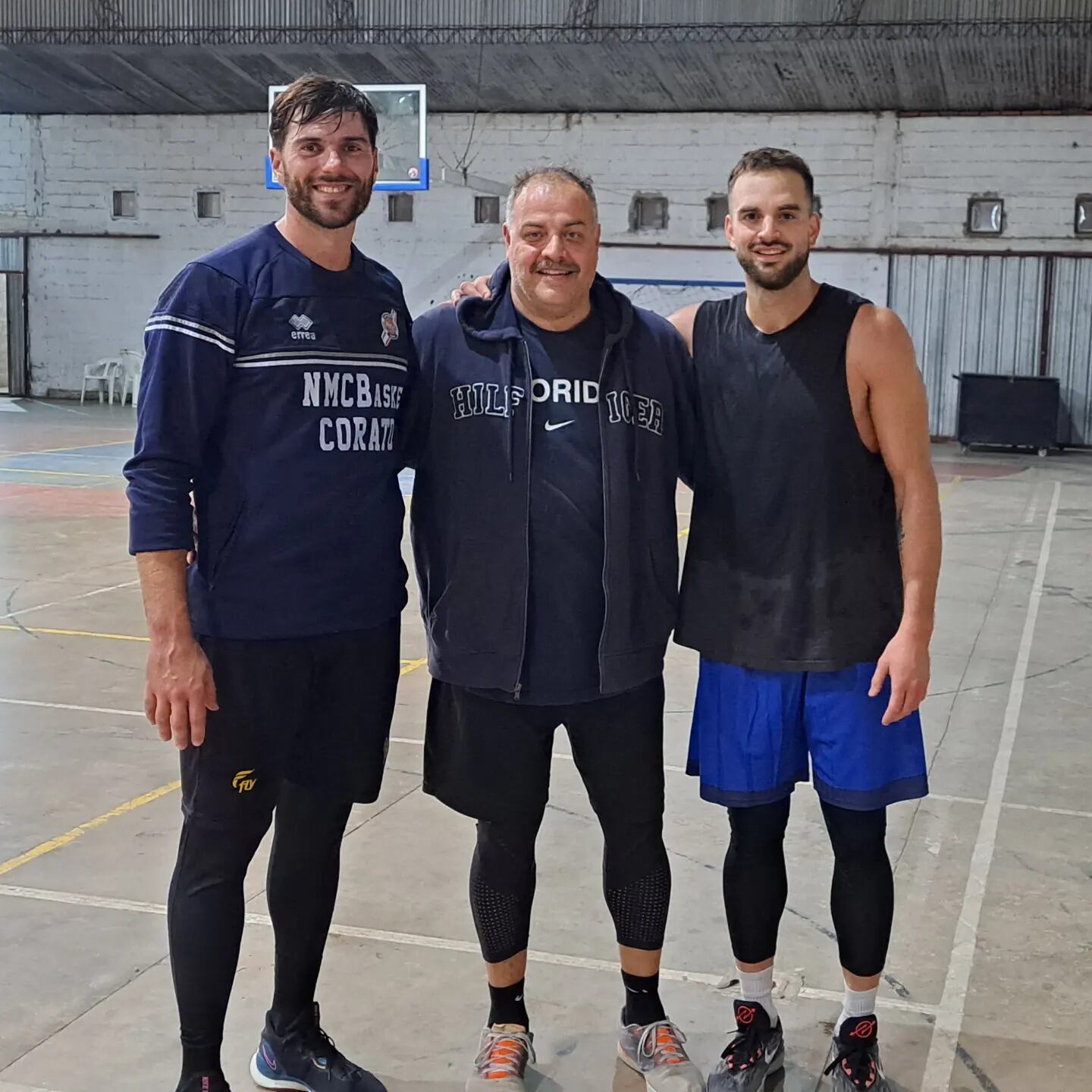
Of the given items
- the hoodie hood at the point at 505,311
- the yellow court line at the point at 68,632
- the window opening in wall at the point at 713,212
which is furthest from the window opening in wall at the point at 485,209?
the hoodie hood at the point at 505,311

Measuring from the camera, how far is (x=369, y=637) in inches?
111

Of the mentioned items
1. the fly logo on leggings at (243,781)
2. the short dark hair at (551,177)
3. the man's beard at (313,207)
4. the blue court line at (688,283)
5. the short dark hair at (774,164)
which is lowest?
the fly logo on leggings at (243,781)

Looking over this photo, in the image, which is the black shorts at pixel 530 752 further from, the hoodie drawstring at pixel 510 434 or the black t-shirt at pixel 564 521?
the hoodie drawstring at pixel 510 434

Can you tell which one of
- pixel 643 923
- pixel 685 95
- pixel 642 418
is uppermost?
pixel 685 95

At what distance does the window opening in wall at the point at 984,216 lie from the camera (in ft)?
65.8

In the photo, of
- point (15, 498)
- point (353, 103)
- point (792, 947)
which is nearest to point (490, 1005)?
point (792, 947)

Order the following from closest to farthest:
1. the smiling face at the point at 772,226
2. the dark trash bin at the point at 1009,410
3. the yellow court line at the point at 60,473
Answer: the smiling face at the point at 772,226 → the yellow court line at the point at 60,473 → the dark trash bin at the point at 1009,410

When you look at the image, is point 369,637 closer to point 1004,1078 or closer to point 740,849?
point 740,849

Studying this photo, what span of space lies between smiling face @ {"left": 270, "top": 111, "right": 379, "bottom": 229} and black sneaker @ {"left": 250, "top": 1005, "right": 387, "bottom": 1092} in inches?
68.1

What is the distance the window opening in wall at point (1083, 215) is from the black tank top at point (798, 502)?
18695 mm

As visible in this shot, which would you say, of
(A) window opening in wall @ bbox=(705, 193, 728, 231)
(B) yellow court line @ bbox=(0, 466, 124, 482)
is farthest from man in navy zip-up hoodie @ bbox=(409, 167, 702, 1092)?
(A) window opening in wall @ bbox=(705, 193, 728, 231)

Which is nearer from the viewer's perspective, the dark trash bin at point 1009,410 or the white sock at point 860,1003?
the white sock at point 860,1003

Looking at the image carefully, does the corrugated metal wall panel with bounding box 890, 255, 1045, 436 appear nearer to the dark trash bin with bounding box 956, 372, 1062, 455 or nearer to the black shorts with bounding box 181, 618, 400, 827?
the dark trash bin with bounding box 956, 372, 1062, 455

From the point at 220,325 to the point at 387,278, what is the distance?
46 cm
